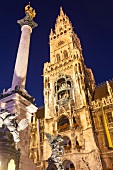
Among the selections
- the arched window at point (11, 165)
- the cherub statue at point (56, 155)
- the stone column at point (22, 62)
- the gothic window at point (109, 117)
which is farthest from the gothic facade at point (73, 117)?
the arched window at point (11, 165)

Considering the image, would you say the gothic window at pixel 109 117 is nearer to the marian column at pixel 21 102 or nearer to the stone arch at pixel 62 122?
the stone arch at pixel 62 122

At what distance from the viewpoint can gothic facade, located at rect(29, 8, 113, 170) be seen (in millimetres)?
24359

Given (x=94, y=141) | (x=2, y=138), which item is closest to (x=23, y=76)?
(x=2, y=138)

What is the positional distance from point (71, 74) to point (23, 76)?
23.6 metres

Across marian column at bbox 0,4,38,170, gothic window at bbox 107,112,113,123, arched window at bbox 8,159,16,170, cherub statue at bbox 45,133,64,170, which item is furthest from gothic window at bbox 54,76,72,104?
arched window at bbox 8,159,16,170

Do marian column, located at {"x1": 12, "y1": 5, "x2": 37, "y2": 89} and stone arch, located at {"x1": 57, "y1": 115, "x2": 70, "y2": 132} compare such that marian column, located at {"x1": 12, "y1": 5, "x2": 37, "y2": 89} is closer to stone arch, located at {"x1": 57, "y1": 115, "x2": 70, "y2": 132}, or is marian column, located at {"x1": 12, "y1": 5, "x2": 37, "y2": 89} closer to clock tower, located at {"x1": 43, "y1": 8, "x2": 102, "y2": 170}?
clock tower, located at {"x1": 43, "y1": 8, "x2": 102, "y2": 170}

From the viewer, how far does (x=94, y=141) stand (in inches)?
974

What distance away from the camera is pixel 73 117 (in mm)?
29344

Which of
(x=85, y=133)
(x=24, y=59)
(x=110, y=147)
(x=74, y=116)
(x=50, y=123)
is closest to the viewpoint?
(x=24, y=59)

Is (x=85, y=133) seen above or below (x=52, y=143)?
above

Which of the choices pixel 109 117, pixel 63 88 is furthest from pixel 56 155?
pixel 63 88

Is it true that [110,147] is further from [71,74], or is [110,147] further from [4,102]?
[4,102]

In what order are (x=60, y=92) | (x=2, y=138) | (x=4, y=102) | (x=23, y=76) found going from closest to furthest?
(x=2, y=138), (x=4, y=102), (x=23, y=76), (x=60, y=92)

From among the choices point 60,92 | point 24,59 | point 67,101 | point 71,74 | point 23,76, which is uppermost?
point 71,74
